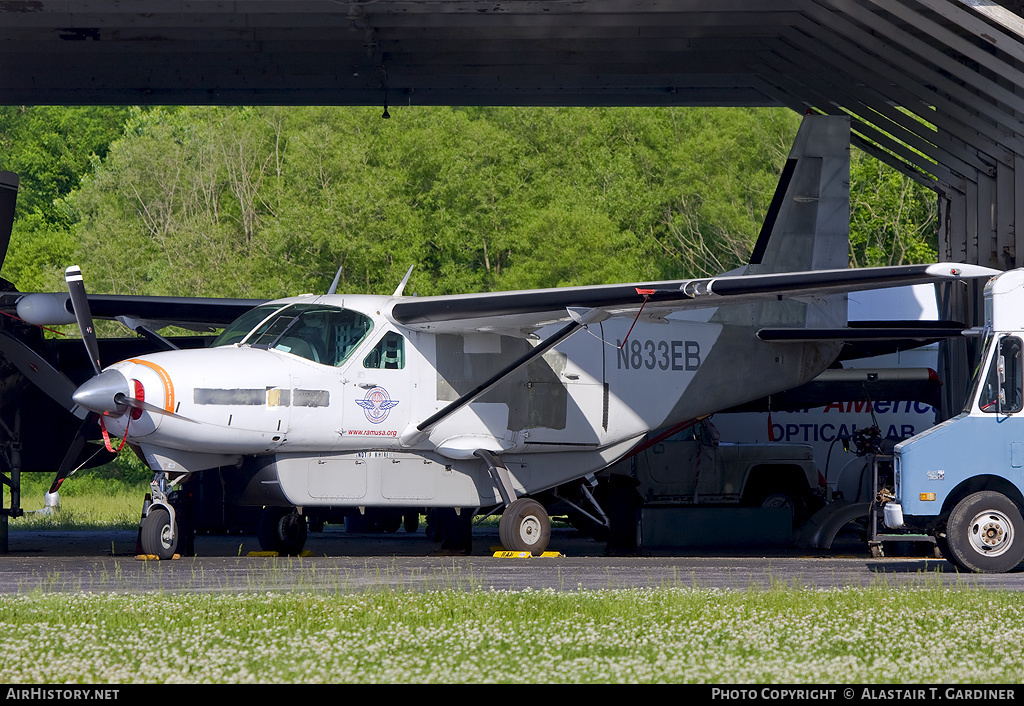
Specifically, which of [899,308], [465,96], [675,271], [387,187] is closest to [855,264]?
[675,271]

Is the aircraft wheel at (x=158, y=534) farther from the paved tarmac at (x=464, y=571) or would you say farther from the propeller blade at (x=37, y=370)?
the propeller blade at (x=37, y=370)

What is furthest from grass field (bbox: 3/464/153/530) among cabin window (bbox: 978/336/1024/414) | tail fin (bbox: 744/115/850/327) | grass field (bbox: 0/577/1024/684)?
cabin window (bbox: 978/336/1024/414)

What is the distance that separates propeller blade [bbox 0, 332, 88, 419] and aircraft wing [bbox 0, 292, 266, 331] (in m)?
0.48

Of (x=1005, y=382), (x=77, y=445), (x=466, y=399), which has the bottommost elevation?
(x=77, y=445)

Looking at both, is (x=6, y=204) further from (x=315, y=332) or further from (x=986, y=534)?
(x=986, y=534)

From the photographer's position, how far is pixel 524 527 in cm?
1579

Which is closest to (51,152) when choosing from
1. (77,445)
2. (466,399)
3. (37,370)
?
(37,370)

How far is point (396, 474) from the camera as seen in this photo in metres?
15.5

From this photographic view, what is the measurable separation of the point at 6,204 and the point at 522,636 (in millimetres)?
11752

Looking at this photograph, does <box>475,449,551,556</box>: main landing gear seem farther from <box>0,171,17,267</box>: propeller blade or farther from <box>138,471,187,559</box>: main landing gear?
<box>0,171,17,267</box>: propeller blade

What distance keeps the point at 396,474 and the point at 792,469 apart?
7.12 metres

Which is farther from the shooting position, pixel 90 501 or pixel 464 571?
pixel 90 501

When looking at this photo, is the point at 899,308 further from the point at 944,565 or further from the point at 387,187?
the point at 387,187

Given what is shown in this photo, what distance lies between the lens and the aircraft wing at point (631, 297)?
13.0 meters
